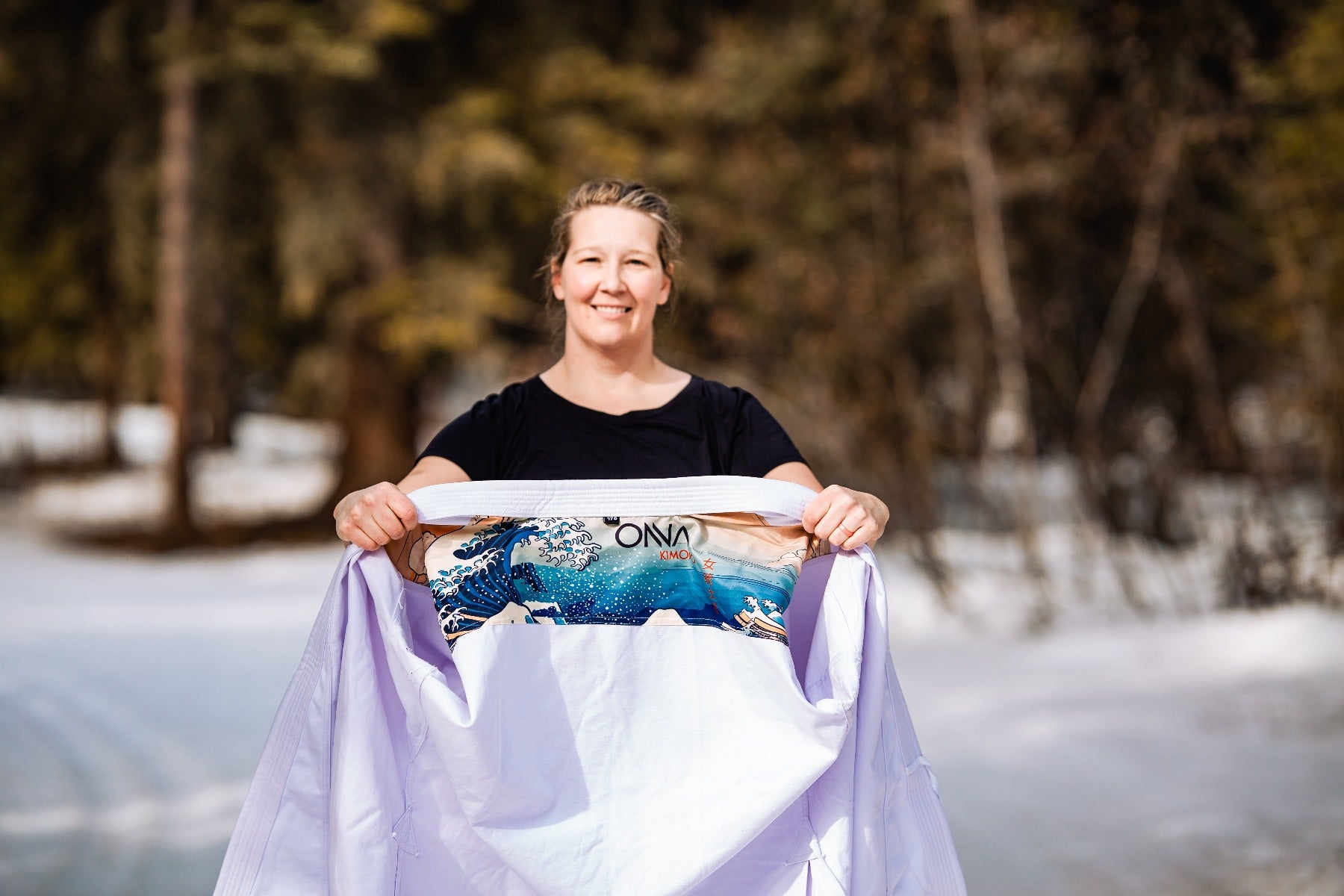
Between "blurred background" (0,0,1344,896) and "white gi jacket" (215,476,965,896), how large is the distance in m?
0.87

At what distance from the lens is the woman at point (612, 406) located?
244 cm

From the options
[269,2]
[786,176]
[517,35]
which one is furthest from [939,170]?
[269,2]

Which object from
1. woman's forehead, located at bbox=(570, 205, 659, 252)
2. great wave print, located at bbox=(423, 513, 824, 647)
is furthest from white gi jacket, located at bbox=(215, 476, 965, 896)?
woman's forehead, located at bbox=(570, 205, 659, 252)

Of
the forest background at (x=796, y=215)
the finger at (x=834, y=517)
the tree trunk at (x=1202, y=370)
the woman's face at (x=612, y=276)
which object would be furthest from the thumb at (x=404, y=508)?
the forest background at (x=796, y=215)

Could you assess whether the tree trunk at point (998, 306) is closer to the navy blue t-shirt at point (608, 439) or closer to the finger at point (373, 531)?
the navy blue t-shirt at point (608, 439)

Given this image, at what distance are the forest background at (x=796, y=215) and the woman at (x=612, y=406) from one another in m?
5.03

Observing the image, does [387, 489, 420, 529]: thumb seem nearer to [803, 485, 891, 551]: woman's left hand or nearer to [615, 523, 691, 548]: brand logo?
[615, 523, 691, 548]: brand logo

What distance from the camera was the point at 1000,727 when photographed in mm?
5496

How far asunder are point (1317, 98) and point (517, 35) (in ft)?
27.0

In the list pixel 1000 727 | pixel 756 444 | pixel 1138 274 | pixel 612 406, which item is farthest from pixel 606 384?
pixel 1138 274

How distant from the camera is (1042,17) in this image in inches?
358

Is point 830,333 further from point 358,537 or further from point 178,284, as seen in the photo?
point 358,537

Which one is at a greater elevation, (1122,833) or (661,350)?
(661,350)

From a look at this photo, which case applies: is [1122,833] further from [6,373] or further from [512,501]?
[6,373]
